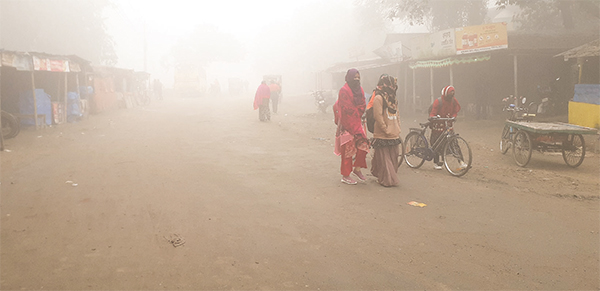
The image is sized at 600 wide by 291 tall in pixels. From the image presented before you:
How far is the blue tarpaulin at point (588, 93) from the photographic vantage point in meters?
12.7

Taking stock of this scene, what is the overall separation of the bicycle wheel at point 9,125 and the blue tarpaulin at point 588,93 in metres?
16.1

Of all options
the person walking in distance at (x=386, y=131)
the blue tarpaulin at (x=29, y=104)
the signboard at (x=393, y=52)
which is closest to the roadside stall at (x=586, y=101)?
the person walking in distance at (x=386, y=131)

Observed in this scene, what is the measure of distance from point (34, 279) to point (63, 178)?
4.25m

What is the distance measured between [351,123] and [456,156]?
6.60 feet

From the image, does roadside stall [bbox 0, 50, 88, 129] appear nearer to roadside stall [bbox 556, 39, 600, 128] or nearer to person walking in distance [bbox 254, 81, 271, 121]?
person walking in distance [bbox 254, 81, 271, 121]

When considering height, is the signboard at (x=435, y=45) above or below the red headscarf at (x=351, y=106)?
above

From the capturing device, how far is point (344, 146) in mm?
6969

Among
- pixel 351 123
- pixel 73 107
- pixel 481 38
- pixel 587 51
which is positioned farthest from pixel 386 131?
pixel 73 107

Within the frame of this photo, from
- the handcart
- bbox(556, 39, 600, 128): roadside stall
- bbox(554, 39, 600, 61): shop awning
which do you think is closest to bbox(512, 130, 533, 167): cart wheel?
the handcart

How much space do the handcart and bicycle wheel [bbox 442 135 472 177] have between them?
5.48 ft

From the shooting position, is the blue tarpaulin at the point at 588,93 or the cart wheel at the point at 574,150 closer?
the cart wheel at the point at 574,150

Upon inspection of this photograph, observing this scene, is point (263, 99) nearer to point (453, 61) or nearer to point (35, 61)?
point (453, 61)

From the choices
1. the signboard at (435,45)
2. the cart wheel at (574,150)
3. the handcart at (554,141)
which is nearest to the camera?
the handcart at (554,141)

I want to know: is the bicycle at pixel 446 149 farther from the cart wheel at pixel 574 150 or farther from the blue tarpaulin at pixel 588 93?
the blue tarpaulin at pixel 588 93
